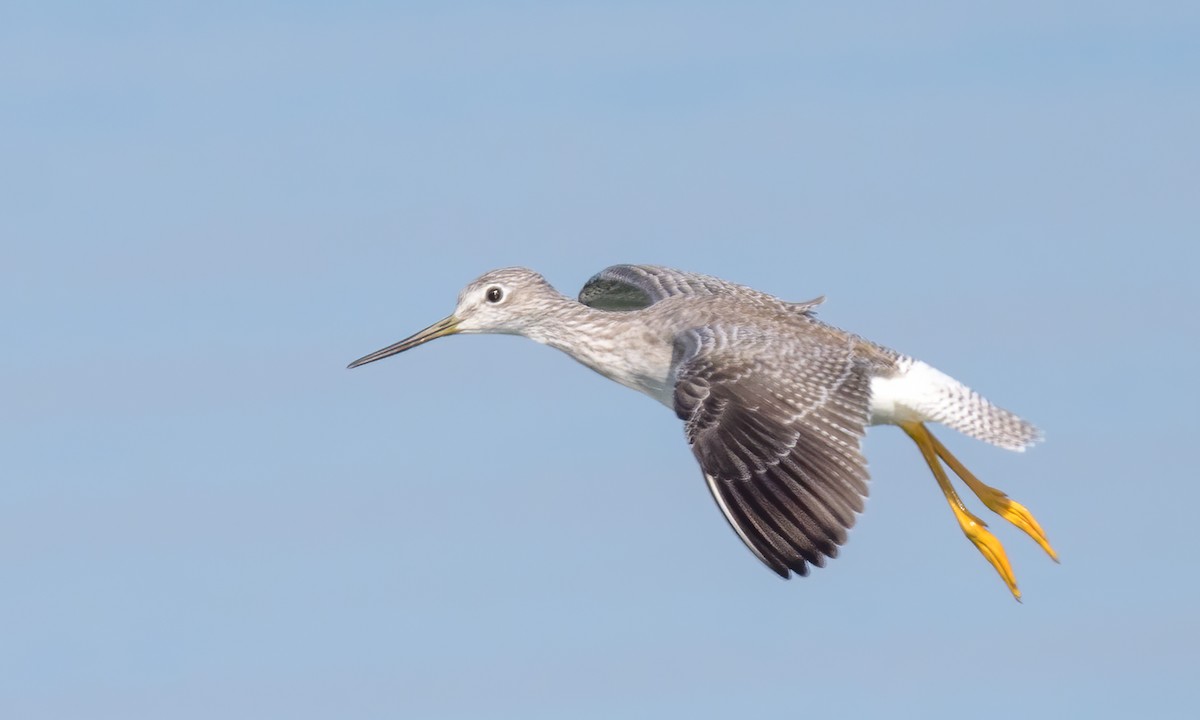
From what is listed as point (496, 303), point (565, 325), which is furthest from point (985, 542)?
point (496, 303)

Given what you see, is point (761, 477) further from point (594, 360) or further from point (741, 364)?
point (594, 360)

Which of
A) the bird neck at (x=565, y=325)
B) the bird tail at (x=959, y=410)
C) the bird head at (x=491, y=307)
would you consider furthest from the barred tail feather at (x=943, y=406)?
the bird head at (x=491, y=307)

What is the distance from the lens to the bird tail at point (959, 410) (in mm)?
21688

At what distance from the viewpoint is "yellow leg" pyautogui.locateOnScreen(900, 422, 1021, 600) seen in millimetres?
22595

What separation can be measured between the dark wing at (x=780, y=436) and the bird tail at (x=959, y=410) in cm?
132

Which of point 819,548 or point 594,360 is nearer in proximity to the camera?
point 819,548

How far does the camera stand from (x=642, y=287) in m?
25.5

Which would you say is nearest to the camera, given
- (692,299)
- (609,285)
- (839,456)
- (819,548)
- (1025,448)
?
(819,548)

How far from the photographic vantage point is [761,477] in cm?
1817

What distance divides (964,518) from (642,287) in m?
5.42

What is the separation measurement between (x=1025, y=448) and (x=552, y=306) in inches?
238

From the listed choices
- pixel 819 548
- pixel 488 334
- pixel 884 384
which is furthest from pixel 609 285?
pixel 819 548

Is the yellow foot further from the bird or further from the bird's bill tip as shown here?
the bird's bill tip

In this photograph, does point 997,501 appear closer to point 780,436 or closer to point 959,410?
point 959,410
